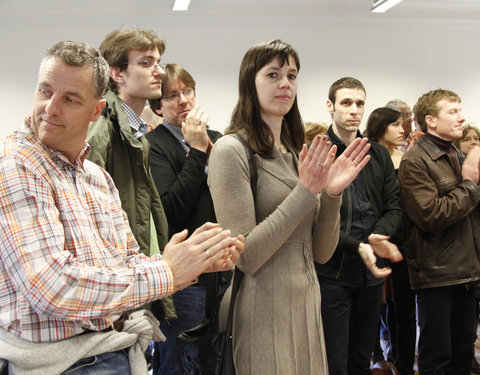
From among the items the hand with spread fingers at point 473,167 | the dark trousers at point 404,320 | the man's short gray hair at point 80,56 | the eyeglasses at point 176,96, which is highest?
the eyeglasses at point 176,96

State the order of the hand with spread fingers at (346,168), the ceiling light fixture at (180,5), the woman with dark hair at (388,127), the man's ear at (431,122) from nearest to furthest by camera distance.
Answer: the hand with spread fingers at (346,168) < the man's ear at (431,122) < the woman with dark hair at (388,127) < the ceiling light fixture at (180,5)

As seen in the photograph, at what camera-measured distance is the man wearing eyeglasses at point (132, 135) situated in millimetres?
1737

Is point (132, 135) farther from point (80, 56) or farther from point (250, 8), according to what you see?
point (250, 8)

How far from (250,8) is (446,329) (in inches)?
193

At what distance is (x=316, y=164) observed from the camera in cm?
152

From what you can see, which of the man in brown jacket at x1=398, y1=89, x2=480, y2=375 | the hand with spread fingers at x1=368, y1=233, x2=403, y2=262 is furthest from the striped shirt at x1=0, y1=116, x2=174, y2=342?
the man in brown jacket at x1=398, y1=89, x2=480, y2=375

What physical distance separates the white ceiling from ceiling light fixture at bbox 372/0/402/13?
0.33 m

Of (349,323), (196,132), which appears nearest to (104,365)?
(196,132)

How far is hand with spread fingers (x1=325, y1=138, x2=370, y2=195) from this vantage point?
1.69m

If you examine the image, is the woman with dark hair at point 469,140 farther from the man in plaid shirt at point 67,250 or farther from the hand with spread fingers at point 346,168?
the man in plaid shirt at point 67,250

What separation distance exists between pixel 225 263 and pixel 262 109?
26.1 inches

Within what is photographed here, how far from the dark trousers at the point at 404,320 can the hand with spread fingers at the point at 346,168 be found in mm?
1621

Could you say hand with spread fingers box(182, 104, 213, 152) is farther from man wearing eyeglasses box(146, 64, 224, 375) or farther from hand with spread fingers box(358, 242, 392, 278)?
hand with spread fingers box(358, 242, 392, 278)

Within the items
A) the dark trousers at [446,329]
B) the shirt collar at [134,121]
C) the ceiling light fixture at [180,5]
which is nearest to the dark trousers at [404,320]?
the dark trousers at [446,329]
